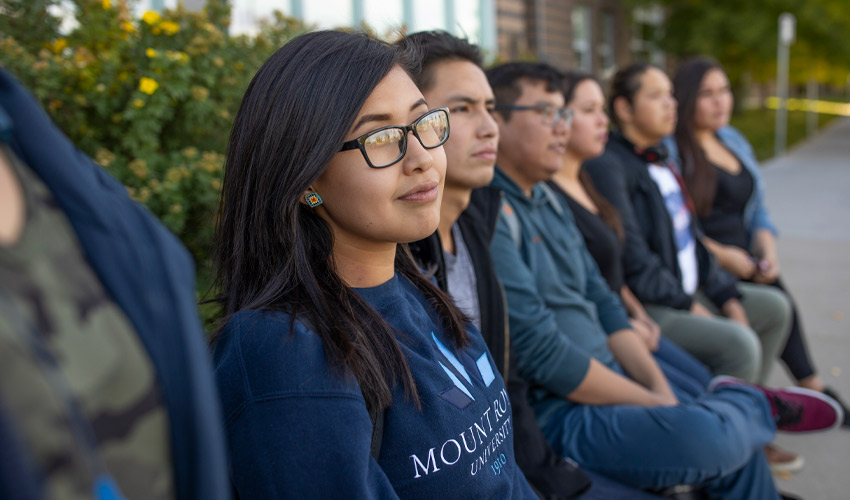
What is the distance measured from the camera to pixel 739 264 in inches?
180

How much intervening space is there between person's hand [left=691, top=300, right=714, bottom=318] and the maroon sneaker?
98cm

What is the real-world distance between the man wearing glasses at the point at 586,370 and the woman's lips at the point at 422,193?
0.98 metres

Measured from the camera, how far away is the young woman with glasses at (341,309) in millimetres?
1315

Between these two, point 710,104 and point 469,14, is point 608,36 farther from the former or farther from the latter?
point 710,104

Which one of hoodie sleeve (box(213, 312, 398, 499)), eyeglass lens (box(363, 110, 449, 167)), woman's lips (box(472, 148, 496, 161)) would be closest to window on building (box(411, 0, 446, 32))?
woman's lips (box(472, 148, 496, 161))

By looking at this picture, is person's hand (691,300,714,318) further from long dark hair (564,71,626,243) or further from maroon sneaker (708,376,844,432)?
maroon sneaker (708,376,844,432)

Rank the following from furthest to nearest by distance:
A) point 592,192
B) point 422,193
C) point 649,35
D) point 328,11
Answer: point 649,35
point 328,11
point 592,192
point 422,193

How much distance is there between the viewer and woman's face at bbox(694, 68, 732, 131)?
4.84 meters

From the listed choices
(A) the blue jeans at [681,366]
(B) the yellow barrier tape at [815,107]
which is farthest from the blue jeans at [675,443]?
(B) the yellow barrier tape at [815,107]

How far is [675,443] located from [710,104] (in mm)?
3023

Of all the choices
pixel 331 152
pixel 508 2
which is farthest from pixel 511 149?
pixel 508 2

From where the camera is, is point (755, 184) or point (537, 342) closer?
point (537, 342)

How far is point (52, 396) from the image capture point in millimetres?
617

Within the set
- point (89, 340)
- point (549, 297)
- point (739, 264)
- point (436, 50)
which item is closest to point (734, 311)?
point (739, 264)
